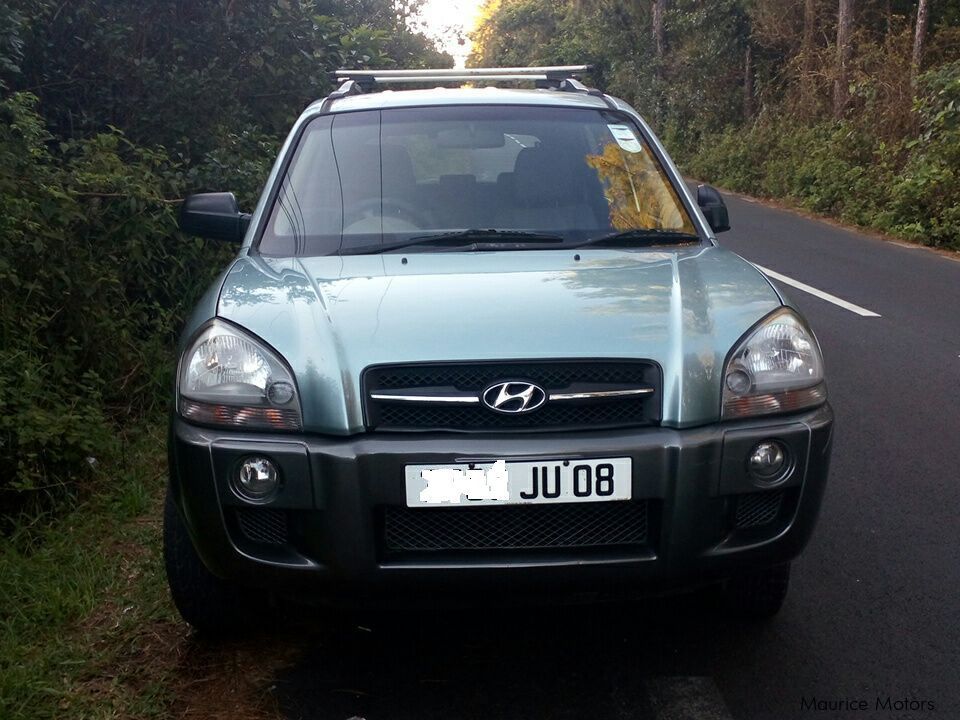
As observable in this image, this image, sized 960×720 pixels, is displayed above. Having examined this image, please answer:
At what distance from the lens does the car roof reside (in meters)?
A: 4.75

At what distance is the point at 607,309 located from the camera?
331 centimetres

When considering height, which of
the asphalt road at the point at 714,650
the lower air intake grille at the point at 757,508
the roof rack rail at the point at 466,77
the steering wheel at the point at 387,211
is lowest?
the asphalt road at the point at 714,650

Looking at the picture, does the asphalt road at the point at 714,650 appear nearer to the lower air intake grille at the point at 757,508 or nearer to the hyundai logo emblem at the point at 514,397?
the lower air intake grille at the point at 757,508

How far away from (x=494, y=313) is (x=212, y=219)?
1.55m

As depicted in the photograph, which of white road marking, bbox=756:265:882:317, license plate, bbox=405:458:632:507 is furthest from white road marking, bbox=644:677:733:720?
white road marking, bbox=756:265:882:317

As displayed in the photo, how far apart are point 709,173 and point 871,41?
6372 millimetres

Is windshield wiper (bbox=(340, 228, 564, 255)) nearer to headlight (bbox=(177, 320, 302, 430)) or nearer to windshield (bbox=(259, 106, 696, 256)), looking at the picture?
windshield (bbox=(259, 106, 696, 256))

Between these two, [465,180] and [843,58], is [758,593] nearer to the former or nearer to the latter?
[465,180]

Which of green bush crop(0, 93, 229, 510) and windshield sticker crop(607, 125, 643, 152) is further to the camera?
green bush crop(0, 93, 229, 510)

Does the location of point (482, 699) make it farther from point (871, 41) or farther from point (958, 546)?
point (871, 41)

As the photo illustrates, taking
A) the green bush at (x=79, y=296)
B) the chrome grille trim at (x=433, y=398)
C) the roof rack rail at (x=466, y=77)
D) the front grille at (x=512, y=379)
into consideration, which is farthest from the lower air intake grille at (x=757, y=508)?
the green bush at (x=79, y=296)

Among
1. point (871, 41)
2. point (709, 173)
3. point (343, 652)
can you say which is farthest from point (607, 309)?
point (709, 173)

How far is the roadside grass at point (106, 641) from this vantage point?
10.6ft

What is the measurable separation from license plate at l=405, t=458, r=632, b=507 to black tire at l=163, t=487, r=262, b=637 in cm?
77
